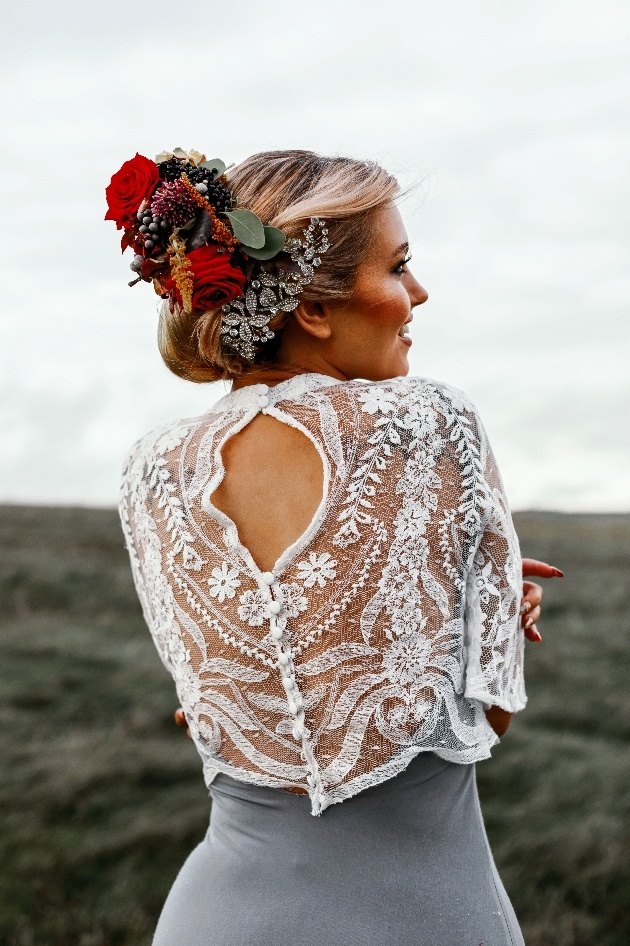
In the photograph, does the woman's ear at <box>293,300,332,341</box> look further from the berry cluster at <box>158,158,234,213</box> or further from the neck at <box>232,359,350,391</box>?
the berry cluster at <box>158,158,234,213</box>

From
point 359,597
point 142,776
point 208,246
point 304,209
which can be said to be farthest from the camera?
point 142,776

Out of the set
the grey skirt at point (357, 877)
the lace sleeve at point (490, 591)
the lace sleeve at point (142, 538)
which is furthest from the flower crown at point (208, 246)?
the grey skirt at point (357, 877)

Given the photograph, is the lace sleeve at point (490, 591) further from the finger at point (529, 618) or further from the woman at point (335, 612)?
the finger at point (529, 618)

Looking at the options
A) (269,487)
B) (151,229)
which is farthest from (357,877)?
(151,229)

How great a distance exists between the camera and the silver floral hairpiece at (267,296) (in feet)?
6.75

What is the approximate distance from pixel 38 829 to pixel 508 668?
402 centimetres

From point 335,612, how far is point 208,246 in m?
0.86

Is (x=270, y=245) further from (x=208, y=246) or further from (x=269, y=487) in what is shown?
(x=269, y=487)

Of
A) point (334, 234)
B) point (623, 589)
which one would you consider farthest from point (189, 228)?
point (623, 589)

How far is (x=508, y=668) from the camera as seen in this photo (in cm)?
199

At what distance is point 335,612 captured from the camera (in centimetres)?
186

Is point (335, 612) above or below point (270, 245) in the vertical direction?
below

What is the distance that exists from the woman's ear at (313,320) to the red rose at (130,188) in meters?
0.47

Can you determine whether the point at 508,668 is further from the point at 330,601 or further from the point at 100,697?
the point at 100,697
